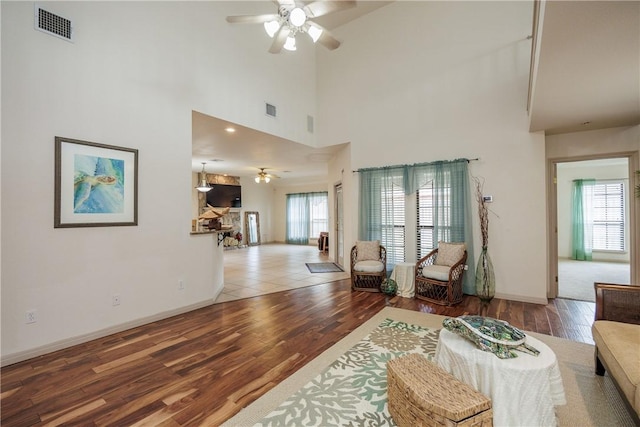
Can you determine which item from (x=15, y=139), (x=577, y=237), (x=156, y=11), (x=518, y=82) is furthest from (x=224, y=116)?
(x=577, y=237)

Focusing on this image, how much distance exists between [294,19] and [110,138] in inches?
94.4

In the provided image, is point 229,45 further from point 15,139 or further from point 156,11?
point 15,139

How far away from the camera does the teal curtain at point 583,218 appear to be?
7.58 m

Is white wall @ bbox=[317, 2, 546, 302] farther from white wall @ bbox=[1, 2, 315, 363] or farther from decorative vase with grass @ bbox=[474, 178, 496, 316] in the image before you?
white wall @ bbox=[1, 2, 315, 363]

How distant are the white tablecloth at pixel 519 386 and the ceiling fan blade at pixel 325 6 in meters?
3.22

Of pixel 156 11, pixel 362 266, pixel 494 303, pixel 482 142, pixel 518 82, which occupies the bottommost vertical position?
pixel 494 303

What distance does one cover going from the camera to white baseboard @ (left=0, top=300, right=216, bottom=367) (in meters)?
2.55

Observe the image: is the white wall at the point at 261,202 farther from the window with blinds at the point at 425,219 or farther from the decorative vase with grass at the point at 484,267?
the decorative vase with grass at the point at 484,267

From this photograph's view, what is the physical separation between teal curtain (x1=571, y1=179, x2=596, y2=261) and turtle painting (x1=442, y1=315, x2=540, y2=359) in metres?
8.08

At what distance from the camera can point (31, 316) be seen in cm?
264

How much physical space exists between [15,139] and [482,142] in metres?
5.74

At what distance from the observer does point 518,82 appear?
4.25 meters

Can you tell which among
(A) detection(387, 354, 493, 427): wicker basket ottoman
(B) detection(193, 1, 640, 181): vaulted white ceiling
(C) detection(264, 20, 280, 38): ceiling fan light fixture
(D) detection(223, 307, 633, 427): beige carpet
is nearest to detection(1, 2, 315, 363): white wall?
(B) detection(193, 1, 640, 181): vaulted white ceiling

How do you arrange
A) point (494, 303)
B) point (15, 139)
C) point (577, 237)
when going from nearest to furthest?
1. point (15, 139)
2. point (494, 303)
3. point (577, 237)
